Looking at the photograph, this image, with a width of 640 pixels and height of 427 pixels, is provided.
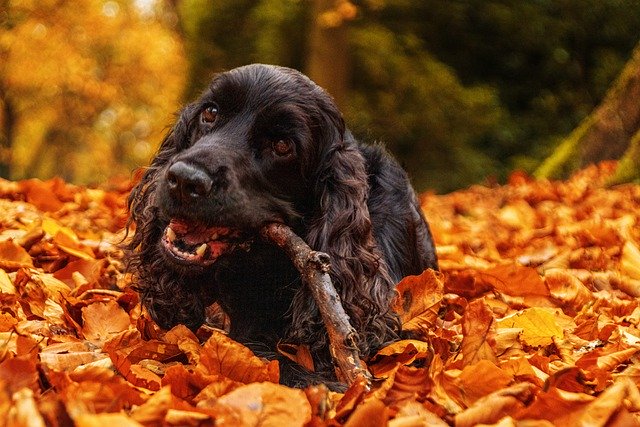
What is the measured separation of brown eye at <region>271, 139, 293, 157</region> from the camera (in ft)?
9.36

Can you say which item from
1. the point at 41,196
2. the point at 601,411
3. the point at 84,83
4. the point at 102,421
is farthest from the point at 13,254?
→ the point at 84,83

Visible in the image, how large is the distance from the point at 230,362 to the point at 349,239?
703mm

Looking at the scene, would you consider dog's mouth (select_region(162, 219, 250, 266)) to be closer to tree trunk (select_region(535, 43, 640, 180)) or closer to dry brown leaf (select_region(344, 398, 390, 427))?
dry brown leaf (select_region(344, 398, 390, 427))

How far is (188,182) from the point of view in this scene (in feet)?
8.38

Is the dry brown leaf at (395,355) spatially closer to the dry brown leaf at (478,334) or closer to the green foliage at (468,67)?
the dry brown leaf at (478,334)

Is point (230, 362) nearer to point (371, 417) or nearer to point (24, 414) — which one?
point (371, 417)

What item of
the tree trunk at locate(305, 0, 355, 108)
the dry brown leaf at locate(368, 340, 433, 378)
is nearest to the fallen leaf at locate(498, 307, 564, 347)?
the dry brown leaf at locate(368, 340, 433, 378)

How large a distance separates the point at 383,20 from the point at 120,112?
21.1 meters

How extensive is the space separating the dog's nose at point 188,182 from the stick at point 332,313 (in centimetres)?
36

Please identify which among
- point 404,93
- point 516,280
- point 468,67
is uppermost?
point 516,280

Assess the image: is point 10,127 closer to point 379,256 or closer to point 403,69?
point 403,69

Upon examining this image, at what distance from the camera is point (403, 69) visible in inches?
466

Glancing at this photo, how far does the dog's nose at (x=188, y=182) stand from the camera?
8.35ft

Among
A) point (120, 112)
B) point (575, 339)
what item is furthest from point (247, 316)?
point (120, 112)
